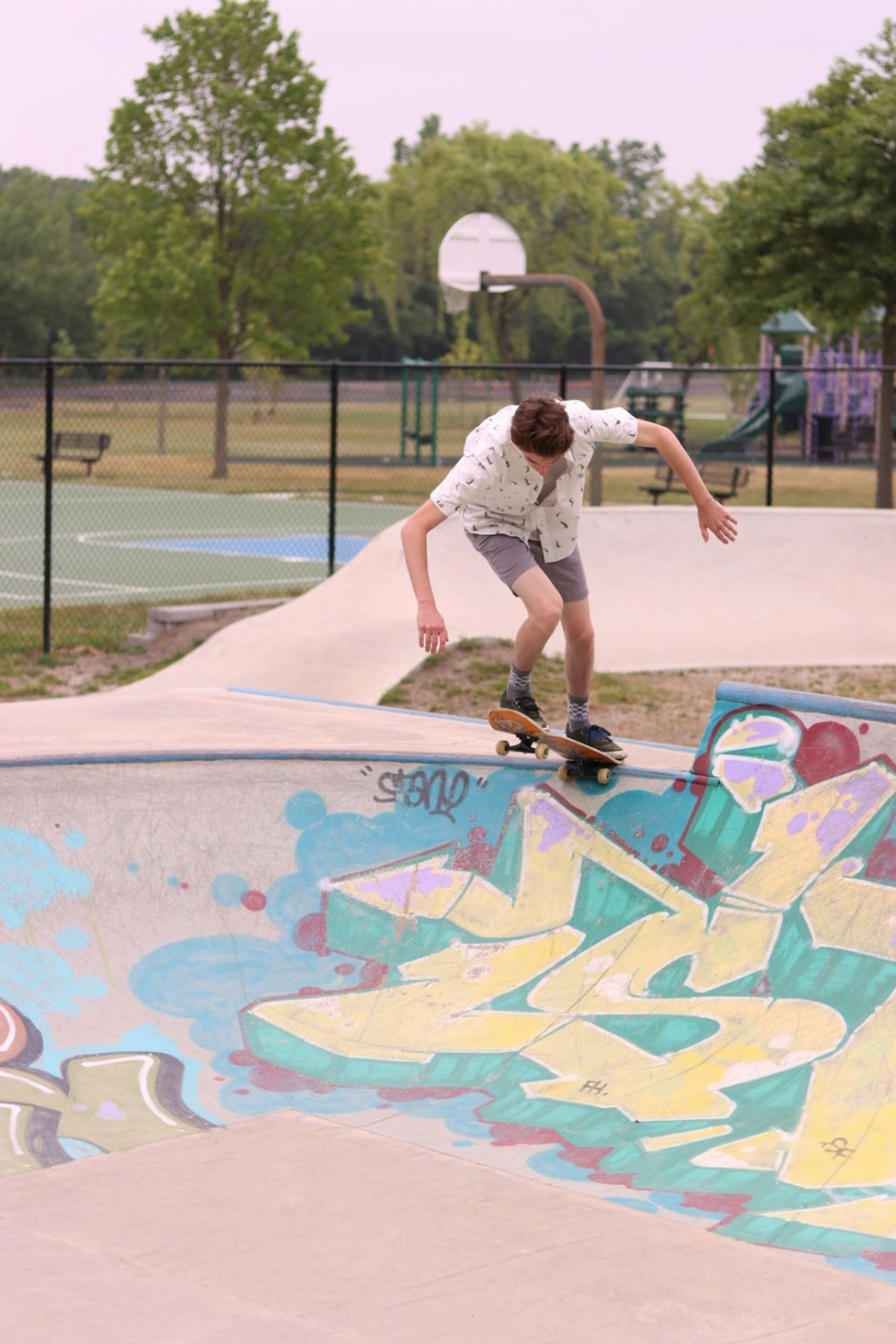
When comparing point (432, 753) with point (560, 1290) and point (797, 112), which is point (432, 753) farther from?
point (797, 112)

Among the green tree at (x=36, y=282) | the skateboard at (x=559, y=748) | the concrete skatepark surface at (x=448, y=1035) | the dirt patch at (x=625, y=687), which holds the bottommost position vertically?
the concrete skatepark surface at (x=448, y=1035)

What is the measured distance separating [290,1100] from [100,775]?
2026 mm

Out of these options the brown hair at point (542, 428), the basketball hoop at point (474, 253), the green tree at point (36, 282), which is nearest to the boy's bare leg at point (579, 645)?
the brown hair at point (542, 428)

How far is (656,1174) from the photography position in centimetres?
420

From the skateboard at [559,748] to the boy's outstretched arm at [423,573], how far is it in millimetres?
833

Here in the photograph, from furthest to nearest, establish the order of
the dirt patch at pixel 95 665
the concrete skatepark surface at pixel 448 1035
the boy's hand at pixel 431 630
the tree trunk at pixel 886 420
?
the tree trunk at pixel 886 420 → the dirt patch at pixel 95 665 → the boy's hand at pixel 431 630 → the concrete skatepark surface at pixel 448 1035

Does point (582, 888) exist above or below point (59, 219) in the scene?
below

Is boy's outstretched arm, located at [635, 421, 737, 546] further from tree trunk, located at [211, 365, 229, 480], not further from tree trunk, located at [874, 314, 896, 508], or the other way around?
tree trunk, located at [211, 365, 229, 480]

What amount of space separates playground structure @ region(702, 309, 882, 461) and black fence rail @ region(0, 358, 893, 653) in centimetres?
10

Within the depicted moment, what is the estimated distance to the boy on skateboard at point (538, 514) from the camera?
17.8ft

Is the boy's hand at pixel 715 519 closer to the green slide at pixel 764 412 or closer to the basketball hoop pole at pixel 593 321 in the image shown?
the basketball hoop pole at pixel 593 321

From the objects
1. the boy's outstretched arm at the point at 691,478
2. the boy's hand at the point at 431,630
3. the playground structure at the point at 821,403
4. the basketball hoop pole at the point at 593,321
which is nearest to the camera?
the boy's hand at the point at 431,630

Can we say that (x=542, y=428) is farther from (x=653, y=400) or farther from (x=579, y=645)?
(x=653, y=400)

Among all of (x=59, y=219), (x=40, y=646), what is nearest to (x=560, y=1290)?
(x=40, y=646)
